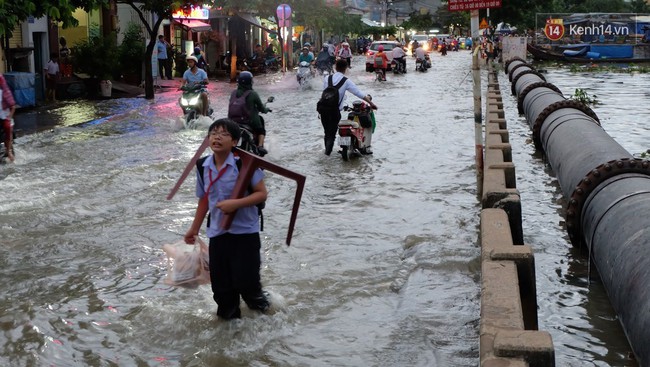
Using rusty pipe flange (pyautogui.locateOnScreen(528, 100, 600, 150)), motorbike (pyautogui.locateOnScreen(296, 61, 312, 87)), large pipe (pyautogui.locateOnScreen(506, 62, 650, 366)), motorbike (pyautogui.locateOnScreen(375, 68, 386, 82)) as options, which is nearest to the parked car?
motorbike (pyautogui.locateOnScreen(375, 68, 386, 82))

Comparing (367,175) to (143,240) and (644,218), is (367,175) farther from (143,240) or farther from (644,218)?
(644,218)

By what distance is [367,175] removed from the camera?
1330cm

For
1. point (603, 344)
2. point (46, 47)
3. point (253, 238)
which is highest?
point (46, 47)

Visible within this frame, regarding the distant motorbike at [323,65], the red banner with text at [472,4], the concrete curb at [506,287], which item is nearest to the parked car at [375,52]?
the distant motorbike at [323,65]

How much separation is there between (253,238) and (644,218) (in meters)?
2.64

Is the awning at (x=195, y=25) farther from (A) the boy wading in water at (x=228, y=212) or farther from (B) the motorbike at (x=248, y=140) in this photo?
(A) the boy wading in water at (x=228, y=212)

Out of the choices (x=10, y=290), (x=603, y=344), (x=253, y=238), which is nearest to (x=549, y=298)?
(x=603, y=344)

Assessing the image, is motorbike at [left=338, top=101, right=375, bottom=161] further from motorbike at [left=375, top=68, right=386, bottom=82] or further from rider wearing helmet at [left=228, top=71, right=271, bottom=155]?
motorbike at [left=375, top=68, right=386, bottom=82]

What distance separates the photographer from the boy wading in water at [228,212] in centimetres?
609

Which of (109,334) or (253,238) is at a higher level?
(253,238)

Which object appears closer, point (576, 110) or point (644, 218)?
point (644, 218)

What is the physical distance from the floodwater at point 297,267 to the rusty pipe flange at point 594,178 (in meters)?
0.53

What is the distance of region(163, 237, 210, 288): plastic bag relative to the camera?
21.2ft

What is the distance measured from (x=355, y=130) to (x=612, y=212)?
784 centimetres
